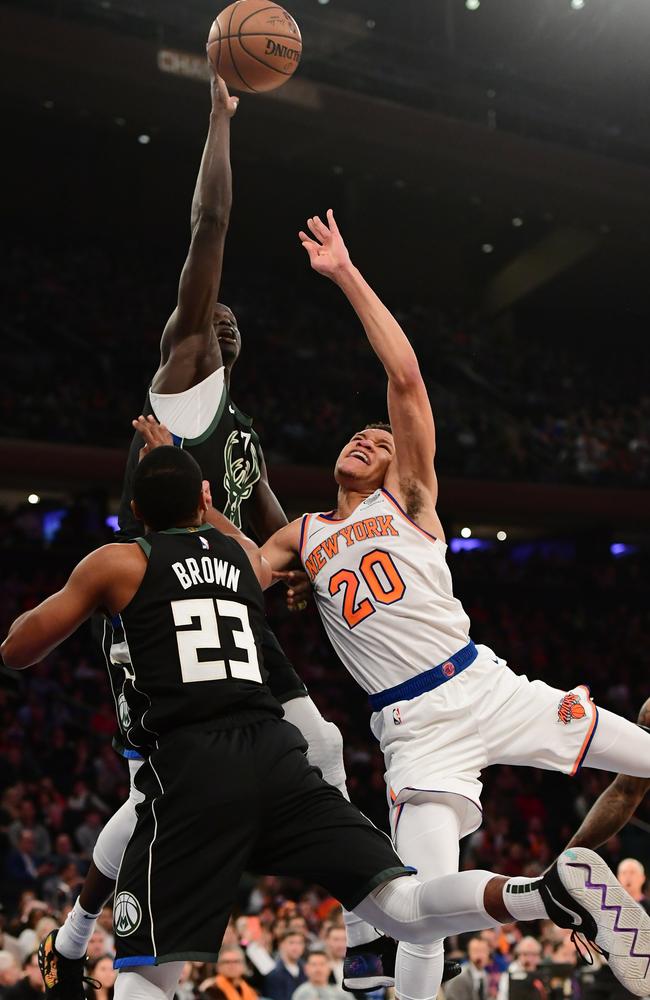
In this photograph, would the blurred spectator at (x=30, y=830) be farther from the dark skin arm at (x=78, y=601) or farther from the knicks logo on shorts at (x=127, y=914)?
the dark skin arm at (x=78, y=601)

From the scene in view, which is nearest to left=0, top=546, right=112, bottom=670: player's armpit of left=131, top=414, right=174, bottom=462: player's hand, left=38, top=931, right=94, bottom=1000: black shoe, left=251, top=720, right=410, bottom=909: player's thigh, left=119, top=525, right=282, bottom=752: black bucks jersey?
left=119, top=525, right=282, bottom=752: black bucks jersey

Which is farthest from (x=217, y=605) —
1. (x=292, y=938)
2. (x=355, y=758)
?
(x=355, y=758)

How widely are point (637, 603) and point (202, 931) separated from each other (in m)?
19.5

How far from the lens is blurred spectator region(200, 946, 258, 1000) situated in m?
8.50

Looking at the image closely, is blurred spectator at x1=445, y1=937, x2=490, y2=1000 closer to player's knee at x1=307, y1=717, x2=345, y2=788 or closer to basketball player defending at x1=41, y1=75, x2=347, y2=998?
player's knee at x1=307, y1=717, x2=345, y2=788

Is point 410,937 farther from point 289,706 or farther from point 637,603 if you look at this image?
point 637,603

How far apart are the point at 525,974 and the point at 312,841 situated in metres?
5.81

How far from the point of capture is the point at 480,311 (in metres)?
26.4

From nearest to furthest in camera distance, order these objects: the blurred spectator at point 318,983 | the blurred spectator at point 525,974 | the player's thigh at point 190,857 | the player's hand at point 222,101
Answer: the player's thigh at point 190,857 → the player's hand at point 222,101 → the blurred spectator at point 525,974 → the blurred spectator at point 318,983

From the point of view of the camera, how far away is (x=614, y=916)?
3.40 m

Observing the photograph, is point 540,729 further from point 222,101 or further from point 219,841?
point 222,101

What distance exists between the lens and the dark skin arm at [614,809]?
505cm

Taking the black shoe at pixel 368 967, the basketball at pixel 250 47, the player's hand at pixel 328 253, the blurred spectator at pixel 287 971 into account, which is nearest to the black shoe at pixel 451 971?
the black shoe at pixel 368 967

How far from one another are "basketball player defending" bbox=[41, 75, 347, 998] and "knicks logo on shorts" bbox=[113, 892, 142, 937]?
3.59 feet
